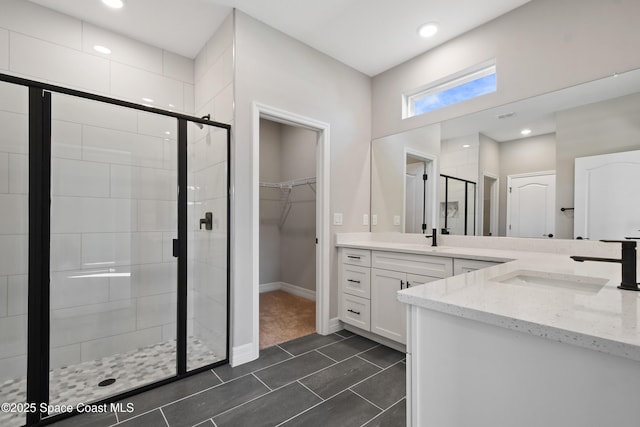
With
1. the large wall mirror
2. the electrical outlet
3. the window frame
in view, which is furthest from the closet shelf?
the window frame

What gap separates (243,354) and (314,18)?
2.74m

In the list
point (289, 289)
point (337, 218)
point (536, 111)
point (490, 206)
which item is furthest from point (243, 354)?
point (536, 111)

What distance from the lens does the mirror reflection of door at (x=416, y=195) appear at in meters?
2.84

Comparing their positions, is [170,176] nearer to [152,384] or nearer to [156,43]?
[156,43]

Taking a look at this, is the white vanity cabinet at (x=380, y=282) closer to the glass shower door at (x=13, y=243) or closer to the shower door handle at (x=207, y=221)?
the shower door handle at (x=207, y=221)

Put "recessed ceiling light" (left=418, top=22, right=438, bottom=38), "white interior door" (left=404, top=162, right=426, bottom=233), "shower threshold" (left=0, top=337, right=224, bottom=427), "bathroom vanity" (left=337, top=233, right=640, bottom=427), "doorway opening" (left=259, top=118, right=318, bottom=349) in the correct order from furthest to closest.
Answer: "doorway opening" (left=259, top=118, right=318, bottom=349) → "white interior door" (left=404, top=162, right=426, bottom=233) → "recessed ceiling light" (left=418, top=22, right=438, bottom=38) → "shower threshold" (left=0, top=337, right=224, bottom=427) → "bathroom vanity" (left=337, top=233, right=640, bottom=427)

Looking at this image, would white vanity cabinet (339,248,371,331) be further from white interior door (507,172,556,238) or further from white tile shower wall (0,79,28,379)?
white tile shower wall (0,79,28,379)

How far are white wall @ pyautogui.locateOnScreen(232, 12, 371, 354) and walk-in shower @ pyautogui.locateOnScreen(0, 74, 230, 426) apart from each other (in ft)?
0.47

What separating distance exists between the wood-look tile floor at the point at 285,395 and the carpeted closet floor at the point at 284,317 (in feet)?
1.06

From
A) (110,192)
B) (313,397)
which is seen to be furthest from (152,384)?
(110,192)

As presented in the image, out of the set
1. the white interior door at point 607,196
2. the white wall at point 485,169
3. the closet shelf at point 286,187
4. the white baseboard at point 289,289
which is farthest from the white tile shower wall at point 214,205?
the white interior door at point 607,196

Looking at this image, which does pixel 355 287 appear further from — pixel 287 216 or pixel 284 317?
pixel 287 216

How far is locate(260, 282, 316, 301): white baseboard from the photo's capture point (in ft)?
13.4

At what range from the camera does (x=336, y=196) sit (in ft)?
9.70
